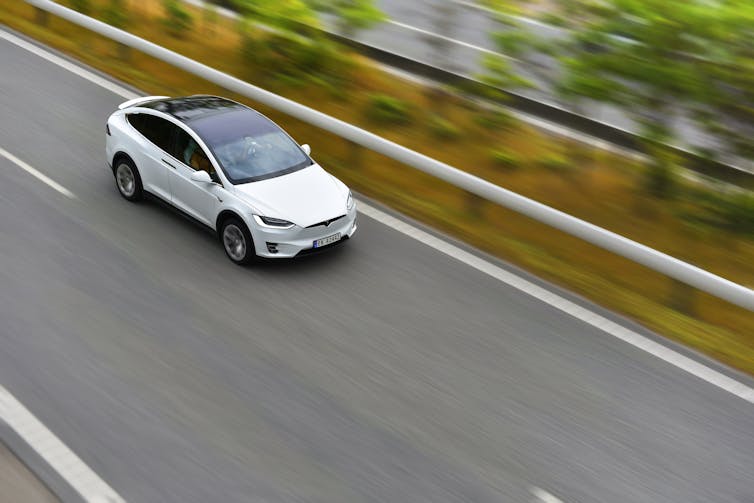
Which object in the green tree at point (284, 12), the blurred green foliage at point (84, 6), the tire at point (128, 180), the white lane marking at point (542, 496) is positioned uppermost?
the green tree at point (284, 12)

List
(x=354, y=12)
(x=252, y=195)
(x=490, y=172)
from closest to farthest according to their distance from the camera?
(x=252, y=195) → (x=490, y=172) → (x=354, y=12)

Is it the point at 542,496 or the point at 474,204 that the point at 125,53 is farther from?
the point at 542,496

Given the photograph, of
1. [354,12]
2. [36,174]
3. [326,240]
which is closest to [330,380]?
[326,240]

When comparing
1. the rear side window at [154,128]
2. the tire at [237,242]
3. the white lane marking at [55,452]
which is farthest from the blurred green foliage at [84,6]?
the white lane marking at [55,452]

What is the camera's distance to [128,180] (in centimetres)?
1284

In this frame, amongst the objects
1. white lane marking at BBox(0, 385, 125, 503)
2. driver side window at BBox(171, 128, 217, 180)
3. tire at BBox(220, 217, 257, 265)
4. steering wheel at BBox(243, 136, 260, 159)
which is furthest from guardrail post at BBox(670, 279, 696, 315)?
white lane marking at BBox(0, 385, 125, 503)

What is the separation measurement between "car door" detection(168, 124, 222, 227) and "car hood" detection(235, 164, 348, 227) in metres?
0.45

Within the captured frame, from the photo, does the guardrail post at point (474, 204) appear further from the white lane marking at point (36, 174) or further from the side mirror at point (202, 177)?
the white lane marking at point (36, 174)

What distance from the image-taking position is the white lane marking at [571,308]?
9750 mm

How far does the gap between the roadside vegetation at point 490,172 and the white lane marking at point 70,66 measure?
30cm

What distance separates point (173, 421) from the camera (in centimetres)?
863

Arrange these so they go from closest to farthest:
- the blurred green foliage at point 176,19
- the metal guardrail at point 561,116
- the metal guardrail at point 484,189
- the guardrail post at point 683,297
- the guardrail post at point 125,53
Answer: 1. the metal guardrail at point 484,189
2. the guardrail post at point 683,297
3. the metal guardrail at point 561,116
4. the guardrail post at point 125,53
5. the blurred green foliage at point 176,19

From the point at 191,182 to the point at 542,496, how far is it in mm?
5971

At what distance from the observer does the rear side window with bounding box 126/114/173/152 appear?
1225 centimetres
